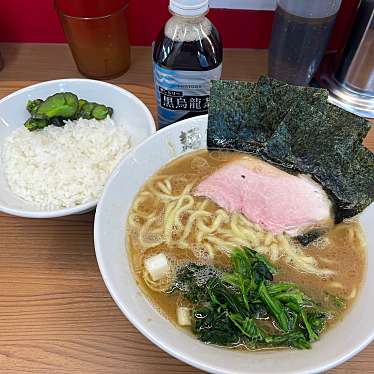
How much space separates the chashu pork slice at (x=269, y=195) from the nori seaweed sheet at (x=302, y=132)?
0.14 ft

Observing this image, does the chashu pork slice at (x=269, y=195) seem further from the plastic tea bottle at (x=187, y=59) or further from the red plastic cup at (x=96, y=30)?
the red plastic cup at (x=96, y=30)

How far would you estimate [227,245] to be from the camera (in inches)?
43.6

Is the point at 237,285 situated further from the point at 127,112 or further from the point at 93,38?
the point at 93,38

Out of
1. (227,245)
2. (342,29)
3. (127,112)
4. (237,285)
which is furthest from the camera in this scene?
(342,29)

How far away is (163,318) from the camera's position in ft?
3.10

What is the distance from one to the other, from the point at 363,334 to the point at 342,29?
4.40 ft

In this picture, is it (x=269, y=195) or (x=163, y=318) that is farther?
(x=269, y=195)

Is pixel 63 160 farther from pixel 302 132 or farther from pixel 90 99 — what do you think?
pixel 302 132

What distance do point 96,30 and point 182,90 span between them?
505mm

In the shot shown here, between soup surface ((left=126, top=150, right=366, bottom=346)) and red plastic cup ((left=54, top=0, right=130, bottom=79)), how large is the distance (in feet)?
2.11

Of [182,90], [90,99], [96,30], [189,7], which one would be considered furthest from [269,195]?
[96,30]

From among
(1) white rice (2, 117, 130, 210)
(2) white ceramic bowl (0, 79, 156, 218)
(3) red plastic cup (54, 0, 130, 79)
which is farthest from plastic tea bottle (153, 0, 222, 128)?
(3) red plastic cup (54, 0, 130, 79)

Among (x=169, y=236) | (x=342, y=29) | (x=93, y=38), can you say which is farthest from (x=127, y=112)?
(x=342, y=29)

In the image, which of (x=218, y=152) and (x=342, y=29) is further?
(x=342, y=29)
